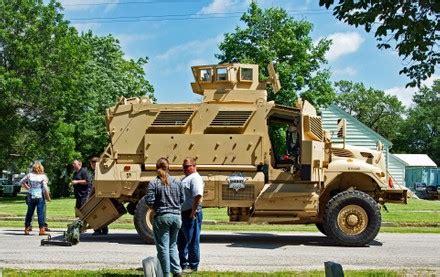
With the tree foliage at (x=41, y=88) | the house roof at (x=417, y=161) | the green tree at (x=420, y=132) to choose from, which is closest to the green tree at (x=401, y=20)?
the tree foliage at (x=41, y=88)

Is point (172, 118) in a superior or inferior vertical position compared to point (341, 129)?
superior

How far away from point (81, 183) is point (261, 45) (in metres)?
27.7

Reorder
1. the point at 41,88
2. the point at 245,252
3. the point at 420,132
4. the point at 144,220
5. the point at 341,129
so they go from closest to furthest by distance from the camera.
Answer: the point at 245,252, the point at 144,220, the point at 341,129, the point at 41,88, the point at 420,132

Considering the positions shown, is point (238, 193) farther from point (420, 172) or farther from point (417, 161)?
point (417, 161)

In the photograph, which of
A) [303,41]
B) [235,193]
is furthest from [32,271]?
[303,41]

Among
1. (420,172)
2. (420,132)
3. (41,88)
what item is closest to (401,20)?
(41,88)

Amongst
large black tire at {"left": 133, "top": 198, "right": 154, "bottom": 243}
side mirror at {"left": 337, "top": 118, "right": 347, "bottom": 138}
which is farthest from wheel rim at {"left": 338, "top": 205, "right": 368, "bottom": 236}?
large black tire at {"left": 133, "top": 198, "right": 154, "bottom": 243}

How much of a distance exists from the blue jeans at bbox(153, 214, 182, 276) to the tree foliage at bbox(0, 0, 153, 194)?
30.5 meters

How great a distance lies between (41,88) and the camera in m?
40.2

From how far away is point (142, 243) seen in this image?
14.7m

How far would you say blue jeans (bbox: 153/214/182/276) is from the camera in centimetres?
928

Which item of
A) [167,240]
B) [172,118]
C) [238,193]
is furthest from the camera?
[172,118]

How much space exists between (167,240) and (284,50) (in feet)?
114

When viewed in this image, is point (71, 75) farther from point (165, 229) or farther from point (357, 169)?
point (165, 229)
